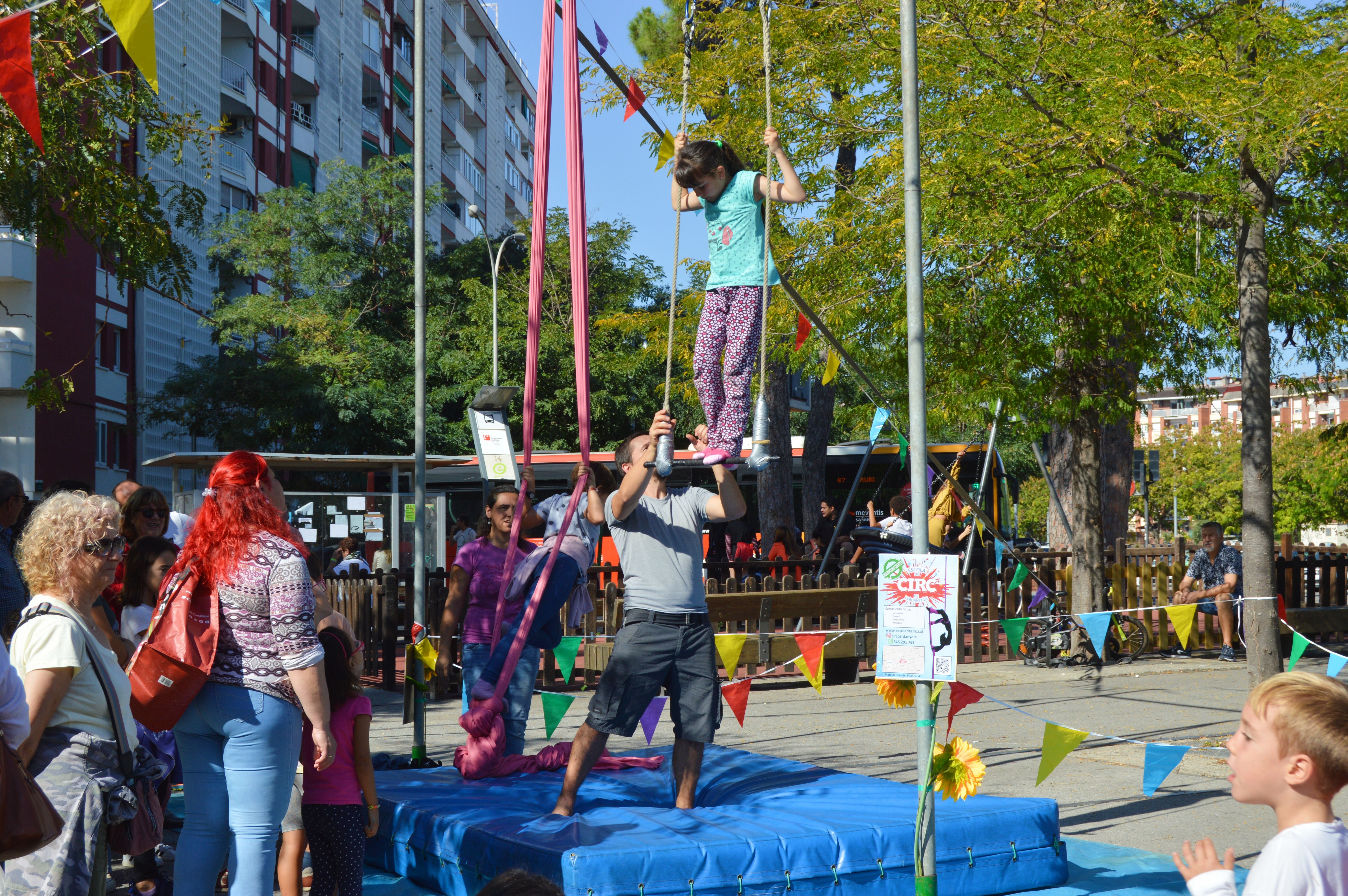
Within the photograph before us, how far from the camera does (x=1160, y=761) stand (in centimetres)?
513

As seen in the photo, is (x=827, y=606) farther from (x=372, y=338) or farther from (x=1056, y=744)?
(x=372, y=338)

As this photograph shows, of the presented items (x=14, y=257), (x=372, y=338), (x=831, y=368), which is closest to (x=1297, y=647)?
(x=831, y=368)

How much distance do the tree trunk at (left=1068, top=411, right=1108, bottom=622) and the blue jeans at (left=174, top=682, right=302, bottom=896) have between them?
428 inches

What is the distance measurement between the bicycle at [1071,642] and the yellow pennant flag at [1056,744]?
7841 millimetres

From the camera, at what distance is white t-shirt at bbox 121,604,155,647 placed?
5.20 meters

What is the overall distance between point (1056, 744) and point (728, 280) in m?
2.61

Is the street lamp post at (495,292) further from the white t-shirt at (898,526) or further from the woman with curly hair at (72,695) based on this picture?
the woman with curly hair at (72,695)

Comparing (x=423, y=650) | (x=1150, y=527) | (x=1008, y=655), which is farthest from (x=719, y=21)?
(x=1150, y=527)

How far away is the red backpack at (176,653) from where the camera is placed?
12.0ft

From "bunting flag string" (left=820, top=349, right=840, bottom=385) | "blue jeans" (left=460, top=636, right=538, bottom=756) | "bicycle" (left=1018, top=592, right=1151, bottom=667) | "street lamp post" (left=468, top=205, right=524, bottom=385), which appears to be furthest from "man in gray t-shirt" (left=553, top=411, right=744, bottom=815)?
"street lamp post" (left=468, top=205, right=524, bottom=385)

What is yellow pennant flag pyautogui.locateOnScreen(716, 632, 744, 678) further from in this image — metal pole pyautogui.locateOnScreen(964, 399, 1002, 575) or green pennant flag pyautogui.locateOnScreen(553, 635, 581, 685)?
metal pole pyautogui.locateOnScreen(964, 399, 1002, 575)

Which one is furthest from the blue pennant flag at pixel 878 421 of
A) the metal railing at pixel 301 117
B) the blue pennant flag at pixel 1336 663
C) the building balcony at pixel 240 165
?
the metal railing at pixel 301 117

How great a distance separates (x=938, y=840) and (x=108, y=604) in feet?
13.3

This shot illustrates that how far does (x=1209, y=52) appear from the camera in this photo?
7.81 metres
